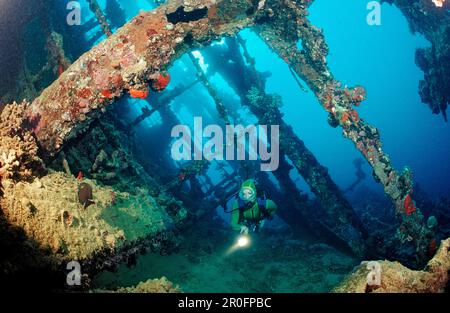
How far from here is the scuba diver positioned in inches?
241

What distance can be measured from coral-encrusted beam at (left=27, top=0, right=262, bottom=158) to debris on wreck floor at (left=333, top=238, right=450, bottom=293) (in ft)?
11.7

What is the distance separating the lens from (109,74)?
444 centimetres

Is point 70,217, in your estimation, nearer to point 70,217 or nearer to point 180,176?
point 70,217

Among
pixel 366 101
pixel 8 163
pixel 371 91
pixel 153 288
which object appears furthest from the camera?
pixel 371 91

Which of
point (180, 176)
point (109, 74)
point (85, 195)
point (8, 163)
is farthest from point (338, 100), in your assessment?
point (8, 163)

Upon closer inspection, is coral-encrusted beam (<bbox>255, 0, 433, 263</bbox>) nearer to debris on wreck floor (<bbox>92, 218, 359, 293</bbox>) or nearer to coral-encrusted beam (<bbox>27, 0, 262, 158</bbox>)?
debris on wreck floor (<bbox>92, 218, 359, 293</bbox>)

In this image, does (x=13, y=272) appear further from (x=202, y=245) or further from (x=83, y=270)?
(x=202, y=245)

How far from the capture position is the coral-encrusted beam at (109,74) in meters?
4.45

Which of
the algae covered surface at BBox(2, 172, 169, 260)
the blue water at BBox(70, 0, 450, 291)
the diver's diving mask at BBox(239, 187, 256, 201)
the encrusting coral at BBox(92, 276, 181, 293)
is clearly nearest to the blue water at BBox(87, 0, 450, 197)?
the blue water at BBox(70, 0, 450, 291)

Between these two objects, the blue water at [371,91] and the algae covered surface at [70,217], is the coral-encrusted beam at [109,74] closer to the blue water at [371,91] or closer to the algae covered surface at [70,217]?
the algae covered surface at [70,217]

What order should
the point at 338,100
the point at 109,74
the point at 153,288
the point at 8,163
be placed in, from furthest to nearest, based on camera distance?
the point at 338,100, the point at 109,74, the point at 8,163, the point at 153,288

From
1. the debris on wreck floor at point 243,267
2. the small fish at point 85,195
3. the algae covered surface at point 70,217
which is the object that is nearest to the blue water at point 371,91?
the debris on wreck floor at point 243,267

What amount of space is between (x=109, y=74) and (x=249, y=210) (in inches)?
141

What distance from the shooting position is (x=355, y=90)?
5.85m
